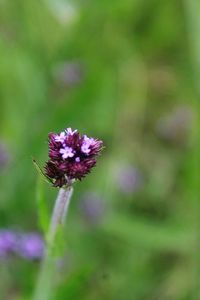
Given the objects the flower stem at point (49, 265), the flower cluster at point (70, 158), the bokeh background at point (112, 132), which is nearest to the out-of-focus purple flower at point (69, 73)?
the bokeh background at point (112, 132)

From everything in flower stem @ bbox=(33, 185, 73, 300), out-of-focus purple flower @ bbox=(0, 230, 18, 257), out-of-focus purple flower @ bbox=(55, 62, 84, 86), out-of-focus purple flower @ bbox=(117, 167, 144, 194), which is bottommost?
flower stem @ bbox=(33, 185, 73, 300)

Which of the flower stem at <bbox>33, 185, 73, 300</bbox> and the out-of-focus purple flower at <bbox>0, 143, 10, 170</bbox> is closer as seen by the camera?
the flower stem at <bbox>33, 185, 73, 300</bbox>


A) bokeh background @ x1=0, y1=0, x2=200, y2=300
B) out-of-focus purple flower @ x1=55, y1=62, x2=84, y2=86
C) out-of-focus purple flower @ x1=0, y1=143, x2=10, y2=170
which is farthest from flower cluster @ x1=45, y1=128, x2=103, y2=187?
out-of-focus purple flower @ x1=55, y1=62, x2=84, y2=86

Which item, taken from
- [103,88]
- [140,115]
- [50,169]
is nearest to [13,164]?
[103,88]

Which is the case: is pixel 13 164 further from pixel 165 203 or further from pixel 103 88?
pixel 165 203

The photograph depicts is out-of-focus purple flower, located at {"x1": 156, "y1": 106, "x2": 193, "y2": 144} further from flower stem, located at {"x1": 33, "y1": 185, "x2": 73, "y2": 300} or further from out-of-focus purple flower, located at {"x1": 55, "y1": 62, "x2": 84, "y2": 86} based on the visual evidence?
flower stem, located at {"x1": 33, "y1": 185, "x2": 73, "y2": 300}

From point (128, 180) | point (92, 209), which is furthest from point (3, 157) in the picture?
point (128, 180)

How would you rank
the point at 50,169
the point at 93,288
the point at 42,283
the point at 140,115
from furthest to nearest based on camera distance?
the point at 140,115
the point at 93,288
the point at 42,283
the point at 50,169
